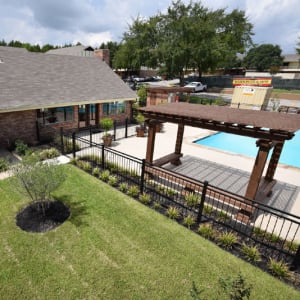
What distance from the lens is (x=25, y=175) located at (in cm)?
605

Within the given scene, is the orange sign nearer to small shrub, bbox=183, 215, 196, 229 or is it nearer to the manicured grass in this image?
small shrub, bbox=183, 215, 196, 229

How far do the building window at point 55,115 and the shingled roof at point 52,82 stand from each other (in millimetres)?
968

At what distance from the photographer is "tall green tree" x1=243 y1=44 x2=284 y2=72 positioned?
71.4 metres

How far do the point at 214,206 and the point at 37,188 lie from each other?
5993 mm

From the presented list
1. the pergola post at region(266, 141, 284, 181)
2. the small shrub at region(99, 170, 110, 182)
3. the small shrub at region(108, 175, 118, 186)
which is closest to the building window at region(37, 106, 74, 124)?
the small shrub at region(99, 170, 110, 182)

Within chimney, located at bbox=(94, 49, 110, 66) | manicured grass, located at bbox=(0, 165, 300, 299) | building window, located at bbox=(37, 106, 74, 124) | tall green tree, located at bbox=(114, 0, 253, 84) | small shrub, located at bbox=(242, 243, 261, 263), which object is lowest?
manicured grass, located at bbox=(0, 165, 300, 299)

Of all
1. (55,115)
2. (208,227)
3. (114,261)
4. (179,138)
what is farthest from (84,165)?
(55,115)

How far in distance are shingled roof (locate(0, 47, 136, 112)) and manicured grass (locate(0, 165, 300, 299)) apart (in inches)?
293

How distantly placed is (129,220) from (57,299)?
2.85m

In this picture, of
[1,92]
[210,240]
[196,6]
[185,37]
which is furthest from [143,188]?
[196,6]

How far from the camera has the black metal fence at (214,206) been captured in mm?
5851

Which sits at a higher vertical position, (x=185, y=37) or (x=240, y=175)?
(x=185, y=37)

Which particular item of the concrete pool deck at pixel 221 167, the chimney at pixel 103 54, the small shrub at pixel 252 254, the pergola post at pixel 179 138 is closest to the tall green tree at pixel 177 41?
the chimney at pixel 103 54

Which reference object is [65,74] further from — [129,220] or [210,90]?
[210,90]
